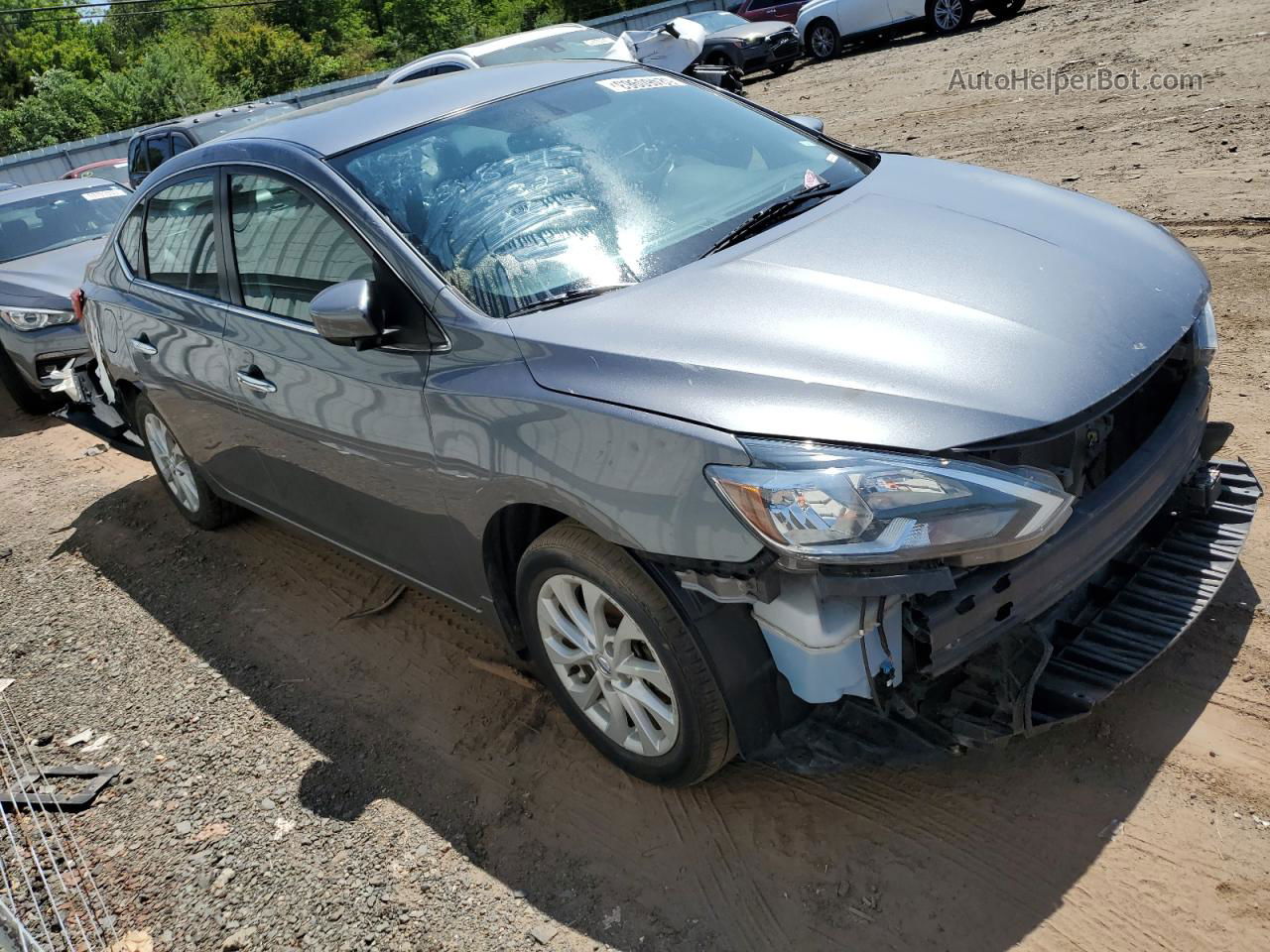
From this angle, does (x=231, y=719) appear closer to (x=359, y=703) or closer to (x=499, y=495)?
(x=359, y=703)

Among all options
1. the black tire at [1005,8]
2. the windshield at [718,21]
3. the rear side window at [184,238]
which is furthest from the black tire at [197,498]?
the windshield at [718,21]

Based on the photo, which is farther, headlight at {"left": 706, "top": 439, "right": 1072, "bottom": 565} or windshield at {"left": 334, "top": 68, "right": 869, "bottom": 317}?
windshield at {"left": 334, "top": 68, "right": 869, "bottom": 317}

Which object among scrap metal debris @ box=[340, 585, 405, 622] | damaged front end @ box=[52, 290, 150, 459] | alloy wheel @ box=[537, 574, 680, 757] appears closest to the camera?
alloy wheel @ box=[537, 574, 680, 757]

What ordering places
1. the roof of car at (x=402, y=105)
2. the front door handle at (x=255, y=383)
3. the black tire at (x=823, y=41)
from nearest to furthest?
the roof of car at (x=402, y=105)
the front door handle at (x=255, y=383)
the black tire at (x=823, y=41)

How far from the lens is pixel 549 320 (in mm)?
2914

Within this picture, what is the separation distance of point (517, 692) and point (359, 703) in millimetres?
634

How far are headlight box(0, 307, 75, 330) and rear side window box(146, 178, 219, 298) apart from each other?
3634 millimetres

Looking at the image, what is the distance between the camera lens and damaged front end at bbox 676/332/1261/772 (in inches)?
93.6

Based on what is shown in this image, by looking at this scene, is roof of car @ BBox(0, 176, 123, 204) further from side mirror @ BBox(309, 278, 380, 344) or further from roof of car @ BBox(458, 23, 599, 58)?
side mirror @ BBox(309, 278, 380, 344)

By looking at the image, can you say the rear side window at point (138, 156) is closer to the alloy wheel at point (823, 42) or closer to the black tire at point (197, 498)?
the black tire at point (197, 498)

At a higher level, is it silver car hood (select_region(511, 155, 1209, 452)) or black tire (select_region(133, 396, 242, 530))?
silver car hood (select_region(511, 155, 1209, 452))

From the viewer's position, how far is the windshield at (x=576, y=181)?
3.12 metres

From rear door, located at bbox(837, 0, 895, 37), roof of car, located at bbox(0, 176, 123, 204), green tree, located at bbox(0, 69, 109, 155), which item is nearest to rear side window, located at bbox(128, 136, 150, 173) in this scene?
roof of car, located at bbox(0, 176, 123, 204)

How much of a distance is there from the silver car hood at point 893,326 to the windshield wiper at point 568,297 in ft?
0.14
